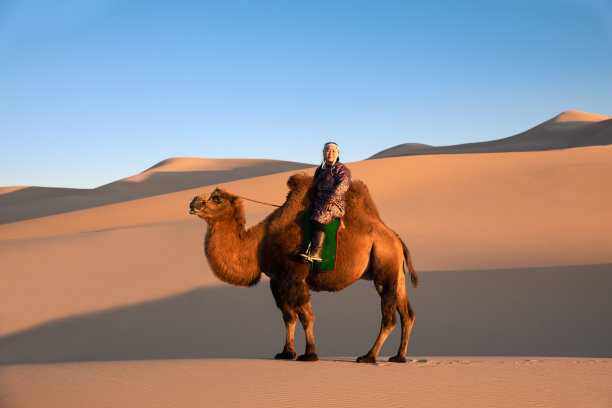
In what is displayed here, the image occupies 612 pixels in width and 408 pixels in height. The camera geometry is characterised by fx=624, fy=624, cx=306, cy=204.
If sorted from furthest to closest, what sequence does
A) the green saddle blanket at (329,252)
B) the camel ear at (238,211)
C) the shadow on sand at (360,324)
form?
the shadow on sand at (360,324) < the camel ear at (238,211) < the green saddle blanket at (329,252)

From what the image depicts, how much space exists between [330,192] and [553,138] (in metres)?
63.0

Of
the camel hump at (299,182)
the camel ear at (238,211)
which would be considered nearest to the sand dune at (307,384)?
the camel ear at (238,211)

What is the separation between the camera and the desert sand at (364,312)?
16.3 feet

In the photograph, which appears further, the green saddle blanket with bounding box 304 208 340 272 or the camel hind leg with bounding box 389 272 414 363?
the camel hind leg with bounding box 389 272 414 363

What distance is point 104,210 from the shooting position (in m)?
25.2

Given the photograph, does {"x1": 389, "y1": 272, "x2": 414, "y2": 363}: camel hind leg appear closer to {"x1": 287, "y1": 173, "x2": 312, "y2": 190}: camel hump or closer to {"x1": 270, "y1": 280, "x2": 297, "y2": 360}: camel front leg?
{"x1": 270, "y1": 280, "x2": 297, "y2": 360}: camel front leg

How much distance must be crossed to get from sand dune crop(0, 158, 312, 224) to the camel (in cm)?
3579

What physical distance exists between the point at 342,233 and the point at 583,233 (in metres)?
10.4

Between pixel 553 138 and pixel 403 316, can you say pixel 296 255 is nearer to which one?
pixel 403 316

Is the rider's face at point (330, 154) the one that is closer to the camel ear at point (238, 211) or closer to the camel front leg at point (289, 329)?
the camel ear at point (238, 211)

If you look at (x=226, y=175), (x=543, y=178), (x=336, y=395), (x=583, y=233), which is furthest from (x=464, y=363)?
(x=226, y=175)

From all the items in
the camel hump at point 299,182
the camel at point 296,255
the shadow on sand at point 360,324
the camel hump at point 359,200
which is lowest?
the shadow on sand at point 360,324

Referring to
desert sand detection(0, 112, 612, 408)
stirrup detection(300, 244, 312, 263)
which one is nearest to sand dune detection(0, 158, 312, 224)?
desert sand detection(0, 112, 612, 408)

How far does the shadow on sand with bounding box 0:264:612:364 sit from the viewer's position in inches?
365
